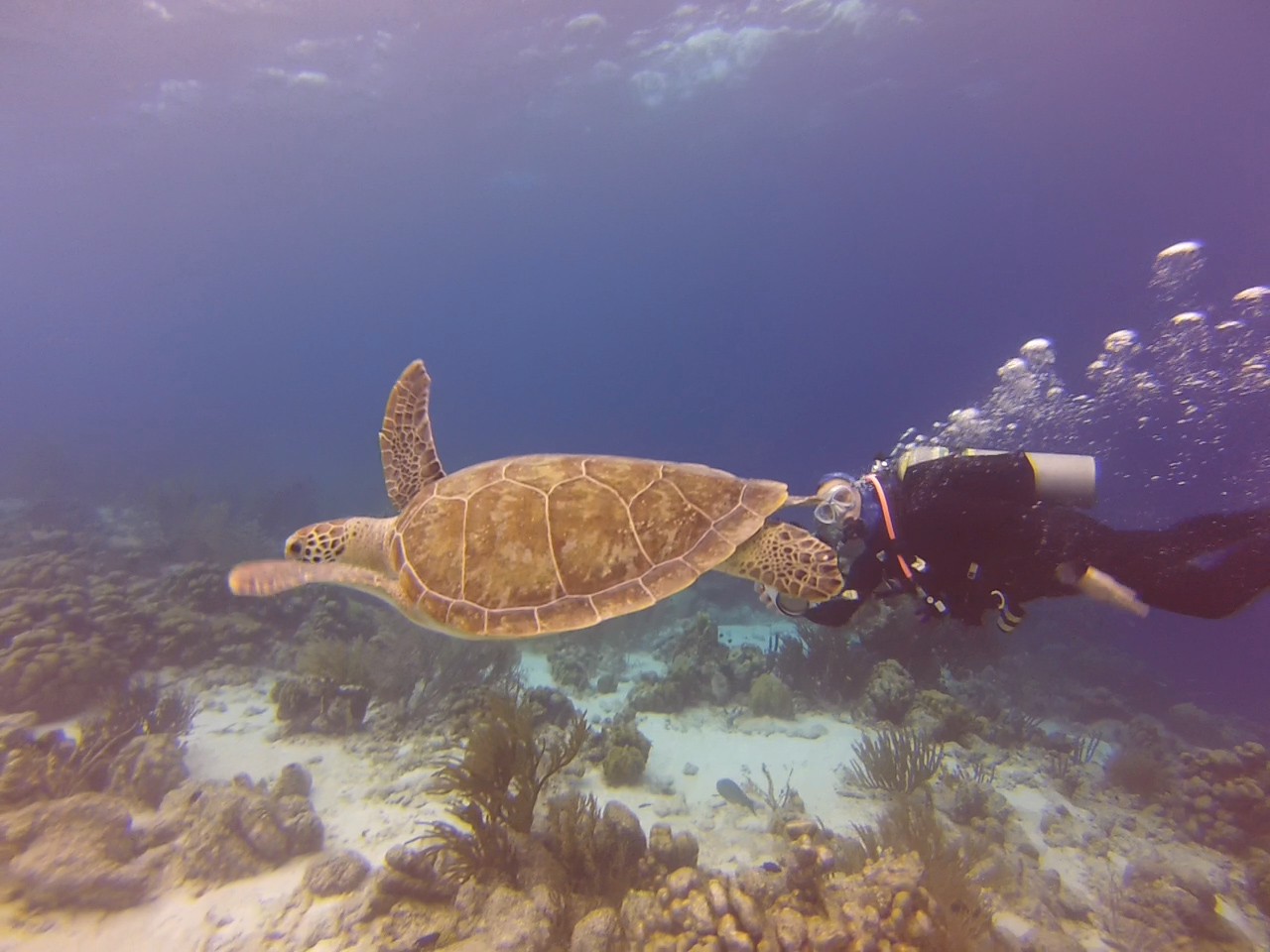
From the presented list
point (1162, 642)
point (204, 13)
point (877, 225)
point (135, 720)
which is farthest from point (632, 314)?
point (135, 720)

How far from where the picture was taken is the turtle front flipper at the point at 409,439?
4711 mm

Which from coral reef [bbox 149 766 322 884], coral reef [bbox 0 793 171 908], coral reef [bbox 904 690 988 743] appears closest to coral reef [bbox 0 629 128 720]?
coral reef [bbox 0 793 171 908]

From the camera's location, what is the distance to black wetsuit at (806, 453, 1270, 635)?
14.4 feet

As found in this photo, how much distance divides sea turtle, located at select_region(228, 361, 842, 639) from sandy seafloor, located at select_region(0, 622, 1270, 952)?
2806mm

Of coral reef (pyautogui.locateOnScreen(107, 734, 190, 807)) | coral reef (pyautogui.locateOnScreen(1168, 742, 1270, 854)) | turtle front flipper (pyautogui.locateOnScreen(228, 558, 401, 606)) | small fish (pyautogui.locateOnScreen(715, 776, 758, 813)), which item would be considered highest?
turtle front flipper (pyautogui.locateOnScreen(228, 558, 401, 606))

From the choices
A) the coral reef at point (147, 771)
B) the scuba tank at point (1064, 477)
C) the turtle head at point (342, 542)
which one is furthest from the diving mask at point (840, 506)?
the coral reef at point (147, 771)

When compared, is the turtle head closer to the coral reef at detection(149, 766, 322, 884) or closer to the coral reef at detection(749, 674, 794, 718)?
the coral reef at detection(149, 766, 322, 884)

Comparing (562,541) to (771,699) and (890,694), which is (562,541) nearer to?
(771,699)

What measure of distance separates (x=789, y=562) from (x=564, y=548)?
1758mm

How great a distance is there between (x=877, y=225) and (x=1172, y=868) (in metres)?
59.0

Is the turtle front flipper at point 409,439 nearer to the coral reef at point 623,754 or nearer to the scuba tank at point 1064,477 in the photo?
the coral reef at point 623,754

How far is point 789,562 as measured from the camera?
3.85 metres

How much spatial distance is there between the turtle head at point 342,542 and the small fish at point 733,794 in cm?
481

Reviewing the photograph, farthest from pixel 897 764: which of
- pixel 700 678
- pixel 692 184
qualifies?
pixel 692 184
